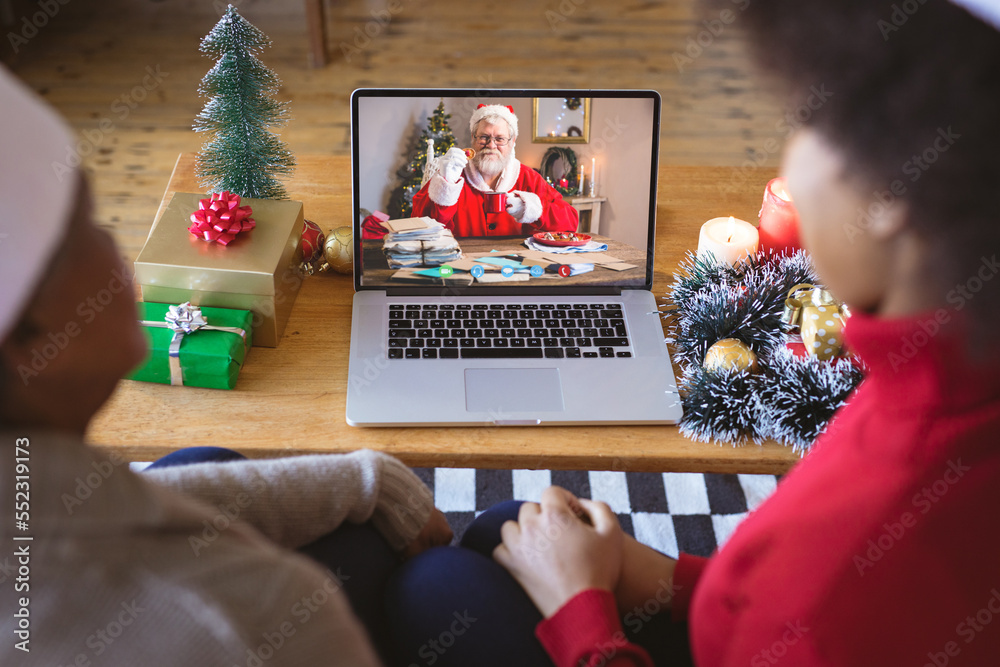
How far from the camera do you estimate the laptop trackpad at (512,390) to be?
3.39 feet

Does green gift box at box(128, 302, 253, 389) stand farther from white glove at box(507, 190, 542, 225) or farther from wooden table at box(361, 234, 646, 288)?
white glove at box(507, 190, 542, 225)

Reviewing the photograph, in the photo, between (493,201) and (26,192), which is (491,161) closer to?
(493,201)

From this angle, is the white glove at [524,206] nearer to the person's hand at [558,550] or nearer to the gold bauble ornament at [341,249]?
the gold bauble ornament at [341,249]

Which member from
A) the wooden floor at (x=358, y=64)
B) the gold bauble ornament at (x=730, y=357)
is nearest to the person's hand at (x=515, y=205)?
the gold bauble ornament at (x=730, y=357)

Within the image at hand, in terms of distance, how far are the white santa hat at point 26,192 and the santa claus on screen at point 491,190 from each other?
0.70 meters

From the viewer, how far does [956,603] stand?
2.05 ft

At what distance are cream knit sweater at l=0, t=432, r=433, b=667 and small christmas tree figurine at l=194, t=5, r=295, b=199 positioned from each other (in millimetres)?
758

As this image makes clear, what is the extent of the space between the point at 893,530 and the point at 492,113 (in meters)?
0.74

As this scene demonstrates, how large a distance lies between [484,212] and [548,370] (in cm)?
24

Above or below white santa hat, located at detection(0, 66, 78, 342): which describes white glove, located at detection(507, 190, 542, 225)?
below

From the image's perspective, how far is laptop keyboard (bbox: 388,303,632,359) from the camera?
3.64ft

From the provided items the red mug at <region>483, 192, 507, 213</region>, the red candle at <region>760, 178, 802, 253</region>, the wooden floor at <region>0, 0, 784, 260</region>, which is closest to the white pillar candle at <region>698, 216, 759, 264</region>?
the red candle at <region>760, 178, 802, 253</region>

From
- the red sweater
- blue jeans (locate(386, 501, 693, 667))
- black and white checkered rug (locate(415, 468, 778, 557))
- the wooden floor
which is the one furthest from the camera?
the wooden floor

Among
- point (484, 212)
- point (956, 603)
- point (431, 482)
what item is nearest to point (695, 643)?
point (956, 603)
